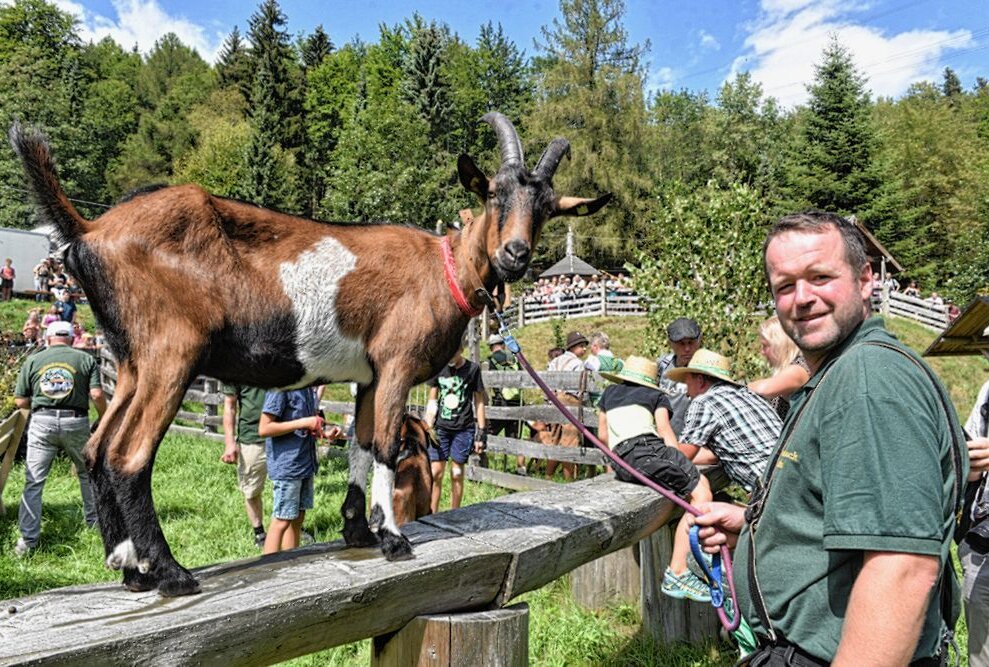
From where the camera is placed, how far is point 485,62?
5028cm

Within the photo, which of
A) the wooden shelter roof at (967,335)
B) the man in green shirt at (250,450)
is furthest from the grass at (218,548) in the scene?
the wooden shelter roof at (967,335)

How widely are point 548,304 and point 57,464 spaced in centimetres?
1939

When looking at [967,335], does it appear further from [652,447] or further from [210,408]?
[210,408]

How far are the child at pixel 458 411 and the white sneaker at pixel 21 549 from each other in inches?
153

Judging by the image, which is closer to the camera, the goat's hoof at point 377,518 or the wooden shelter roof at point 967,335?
the goat's hoof at point 377,518

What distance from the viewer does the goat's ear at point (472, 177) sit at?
2.81m

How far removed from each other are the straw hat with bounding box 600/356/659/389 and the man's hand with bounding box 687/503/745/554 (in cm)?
259

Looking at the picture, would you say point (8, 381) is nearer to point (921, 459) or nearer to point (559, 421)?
point (559, 421)

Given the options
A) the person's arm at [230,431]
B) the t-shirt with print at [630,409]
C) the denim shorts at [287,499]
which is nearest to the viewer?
the t-shirt with print at [630,409]

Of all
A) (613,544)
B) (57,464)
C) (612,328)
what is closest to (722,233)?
(613,544)

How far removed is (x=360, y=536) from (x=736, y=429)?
243 cm

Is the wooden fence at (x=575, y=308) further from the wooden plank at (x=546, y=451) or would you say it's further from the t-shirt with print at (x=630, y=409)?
the t-shirt with print at (x=630, y=409)

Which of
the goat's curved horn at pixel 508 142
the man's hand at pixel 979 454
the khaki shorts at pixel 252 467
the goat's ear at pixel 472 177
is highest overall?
the goat's curved horn at pixel 508 142

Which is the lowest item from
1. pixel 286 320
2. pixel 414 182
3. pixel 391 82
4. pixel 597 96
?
pixel 286 320
